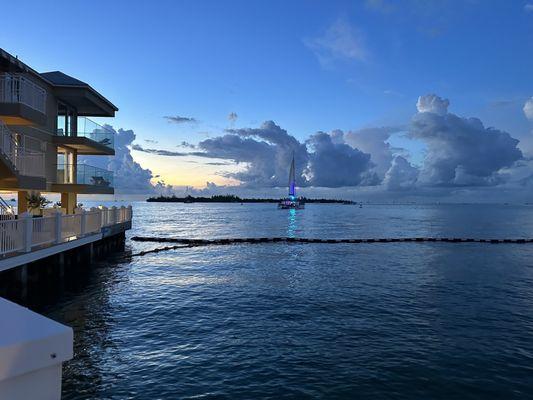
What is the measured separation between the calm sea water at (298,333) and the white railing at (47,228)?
2.67 meters

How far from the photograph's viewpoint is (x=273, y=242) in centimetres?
4834

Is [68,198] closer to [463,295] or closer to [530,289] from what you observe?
Result: [463,295]

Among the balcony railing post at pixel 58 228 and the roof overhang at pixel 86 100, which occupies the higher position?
the roof overhang at pixel 86 100

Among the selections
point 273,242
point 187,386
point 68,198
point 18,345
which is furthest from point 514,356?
point 273,242

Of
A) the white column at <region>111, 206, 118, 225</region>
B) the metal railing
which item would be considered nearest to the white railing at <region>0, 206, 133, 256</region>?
the white column at <region>111, 206, 118, 225</region>

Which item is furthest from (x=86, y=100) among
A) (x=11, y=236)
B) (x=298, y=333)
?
(x=298, y=333)

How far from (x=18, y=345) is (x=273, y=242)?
44842 millimetres

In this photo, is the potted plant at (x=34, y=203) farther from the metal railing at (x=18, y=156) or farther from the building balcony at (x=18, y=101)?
the building balcony at (x=18, y=101)

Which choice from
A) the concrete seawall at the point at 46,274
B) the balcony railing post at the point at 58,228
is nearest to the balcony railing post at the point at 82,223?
the concrete seawall at the point at 46,274

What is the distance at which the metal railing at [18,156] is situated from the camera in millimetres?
19375

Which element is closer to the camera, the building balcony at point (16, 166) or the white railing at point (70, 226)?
the building balcony at point (16, 166)

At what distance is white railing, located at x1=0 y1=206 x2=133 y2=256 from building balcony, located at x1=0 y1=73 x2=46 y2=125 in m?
5.33

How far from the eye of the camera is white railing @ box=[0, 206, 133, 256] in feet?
51.6

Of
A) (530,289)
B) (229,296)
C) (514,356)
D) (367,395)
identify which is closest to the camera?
(367,395)
